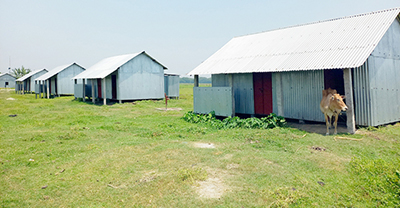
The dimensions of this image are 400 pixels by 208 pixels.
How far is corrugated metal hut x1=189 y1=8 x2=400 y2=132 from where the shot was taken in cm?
1105

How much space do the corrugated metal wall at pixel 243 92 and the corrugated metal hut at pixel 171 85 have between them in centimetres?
1528

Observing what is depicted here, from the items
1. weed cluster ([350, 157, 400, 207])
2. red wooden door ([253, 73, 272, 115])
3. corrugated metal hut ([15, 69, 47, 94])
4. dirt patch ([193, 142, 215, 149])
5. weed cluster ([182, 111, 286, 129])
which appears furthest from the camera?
corrugated metal hut ([15, 69, 47, 94])

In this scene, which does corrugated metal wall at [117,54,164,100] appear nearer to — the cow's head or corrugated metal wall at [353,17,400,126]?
the cow's head

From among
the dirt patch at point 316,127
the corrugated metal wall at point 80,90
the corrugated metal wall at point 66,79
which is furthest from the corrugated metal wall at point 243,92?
the corrugated metal wall at point 66,79

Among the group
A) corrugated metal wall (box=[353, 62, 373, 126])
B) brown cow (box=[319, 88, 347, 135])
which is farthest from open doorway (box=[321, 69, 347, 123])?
brown cow (box=[319, 88, 347, 135])

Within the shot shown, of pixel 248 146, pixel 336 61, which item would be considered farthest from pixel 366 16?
pixel 248 146

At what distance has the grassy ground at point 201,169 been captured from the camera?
5219 millimetres

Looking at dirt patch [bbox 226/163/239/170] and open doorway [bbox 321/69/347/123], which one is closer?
dirt patch [bbox 226/163/239/170]

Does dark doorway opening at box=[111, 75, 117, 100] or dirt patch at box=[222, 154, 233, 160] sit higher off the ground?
dark doorway opening at box=[111, 75, 117, 100]

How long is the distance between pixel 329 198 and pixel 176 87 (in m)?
26.7

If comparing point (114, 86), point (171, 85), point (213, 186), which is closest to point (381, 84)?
point (213, 186)

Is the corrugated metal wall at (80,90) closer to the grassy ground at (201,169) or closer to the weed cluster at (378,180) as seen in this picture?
the grassy ground at (201,169)

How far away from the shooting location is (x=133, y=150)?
29.1 ft

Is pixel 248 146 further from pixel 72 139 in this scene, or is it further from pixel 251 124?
pixel 72 139
